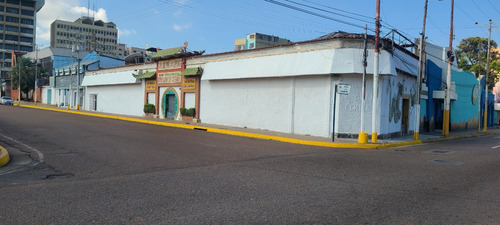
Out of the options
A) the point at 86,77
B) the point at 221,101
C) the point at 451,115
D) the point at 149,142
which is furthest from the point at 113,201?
the point at 86,77

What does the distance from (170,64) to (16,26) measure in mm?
109973

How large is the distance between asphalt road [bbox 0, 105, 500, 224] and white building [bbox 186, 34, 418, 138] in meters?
7.01

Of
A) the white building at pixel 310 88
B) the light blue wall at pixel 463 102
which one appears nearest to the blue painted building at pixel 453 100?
the light blue wall at pixel 463 102

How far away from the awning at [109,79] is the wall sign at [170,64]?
12.3 feet

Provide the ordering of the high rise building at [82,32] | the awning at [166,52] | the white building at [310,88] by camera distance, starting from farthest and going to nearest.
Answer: the high rise building at [82,32], the awning at [166,52], the white building at [310,88]

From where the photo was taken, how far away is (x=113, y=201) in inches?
214

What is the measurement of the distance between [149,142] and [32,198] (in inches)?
317

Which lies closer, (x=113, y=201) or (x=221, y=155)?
(x=113, y=201)

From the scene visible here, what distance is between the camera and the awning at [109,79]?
33234 mm

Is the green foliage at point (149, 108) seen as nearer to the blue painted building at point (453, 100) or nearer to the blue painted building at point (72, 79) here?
the blue painted building at point (72, 79)

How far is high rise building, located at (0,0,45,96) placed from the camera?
11019 cm

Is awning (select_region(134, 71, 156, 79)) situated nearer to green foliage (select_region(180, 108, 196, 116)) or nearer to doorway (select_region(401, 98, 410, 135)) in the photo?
green foliage (select_region(180, 108, 196, 116))

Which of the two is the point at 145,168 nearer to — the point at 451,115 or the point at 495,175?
the point at 495,175

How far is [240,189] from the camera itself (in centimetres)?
641
